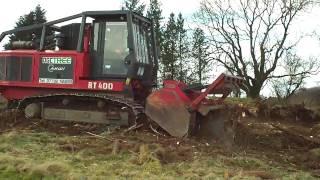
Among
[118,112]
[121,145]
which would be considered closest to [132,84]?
[118,112]

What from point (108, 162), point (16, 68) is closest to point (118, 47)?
point (16, 68)

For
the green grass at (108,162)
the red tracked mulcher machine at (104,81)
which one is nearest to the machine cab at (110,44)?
the red tracked mulcher machine at (104,81)

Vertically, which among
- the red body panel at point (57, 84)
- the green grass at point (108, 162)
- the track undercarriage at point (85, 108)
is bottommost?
the green grass at point (108, 162)

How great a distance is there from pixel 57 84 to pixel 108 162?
4899mm

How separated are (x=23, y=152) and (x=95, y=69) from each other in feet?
13.1

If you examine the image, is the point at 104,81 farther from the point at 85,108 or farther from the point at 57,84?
the point at 57,84

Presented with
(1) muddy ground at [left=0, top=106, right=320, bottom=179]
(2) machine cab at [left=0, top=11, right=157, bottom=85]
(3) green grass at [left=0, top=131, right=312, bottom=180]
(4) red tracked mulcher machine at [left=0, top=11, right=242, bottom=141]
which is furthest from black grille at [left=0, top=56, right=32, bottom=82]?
(3) green grass at [left=0, top=131, right=312, bottom=180]

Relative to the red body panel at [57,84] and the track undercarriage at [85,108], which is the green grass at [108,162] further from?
the red body panel at [57,84]

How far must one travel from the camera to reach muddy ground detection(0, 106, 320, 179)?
7805 mm

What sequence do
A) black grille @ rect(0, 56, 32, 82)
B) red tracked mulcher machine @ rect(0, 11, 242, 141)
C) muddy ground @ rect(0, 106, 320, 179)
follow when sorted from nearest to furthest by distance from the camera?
muddy ground @ rect(0, 106, 320, 179), red tracked mulcher machine @ rect(0, 11, 242, 141), black grille @ rect(0, 56, 32, 82)

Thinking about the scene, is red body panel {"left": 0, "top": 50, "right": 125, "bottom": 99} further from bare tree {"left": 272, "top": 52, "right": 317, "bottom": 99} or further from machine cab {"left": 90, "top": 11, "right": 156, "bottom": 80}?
bare tree {"left": 272, "top": 52, "right": 317, "bottom": 99}

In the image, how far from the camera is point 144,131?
11.7 m

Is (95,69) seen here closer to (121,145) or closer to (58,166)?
(121,145)

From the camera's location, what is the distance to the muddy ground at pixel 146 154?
25.6ft
